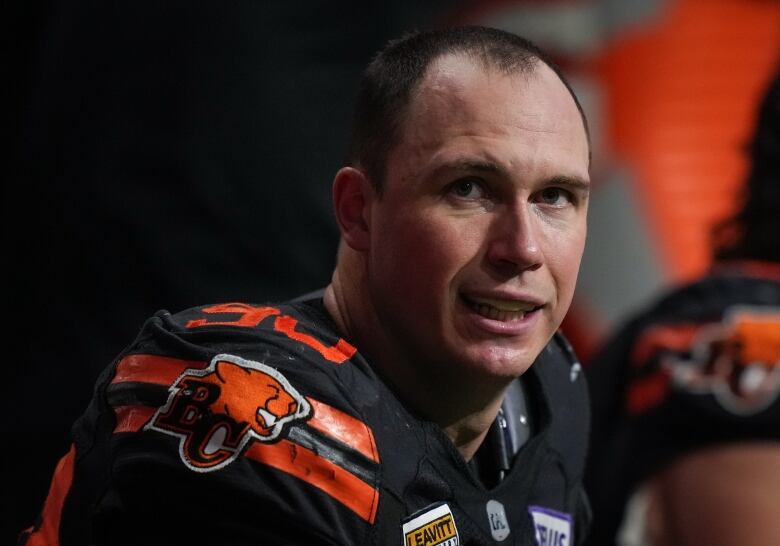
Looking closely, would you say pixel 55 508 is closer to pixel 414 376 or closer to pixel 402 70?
pixel 414 376

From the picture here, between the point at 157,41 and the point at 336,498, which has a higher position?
the point at 157,41

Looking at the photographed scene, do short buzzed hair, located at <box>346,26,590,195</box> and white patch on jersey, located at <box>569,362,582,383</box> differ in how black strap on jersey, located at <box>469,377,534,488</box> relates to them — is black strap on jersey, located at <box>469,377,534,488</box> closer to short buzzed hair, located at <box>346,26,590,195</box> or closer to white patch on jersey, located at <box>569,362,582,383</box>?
white patch on jersey, located at <box>569,362,582,383</box>

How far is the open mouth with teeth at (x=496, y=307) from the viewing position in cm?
142

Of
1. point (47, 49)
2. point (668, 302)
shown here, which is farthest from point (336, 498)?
point (47, 49)

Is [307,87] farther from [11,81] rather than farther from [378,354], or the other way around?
[378,354]

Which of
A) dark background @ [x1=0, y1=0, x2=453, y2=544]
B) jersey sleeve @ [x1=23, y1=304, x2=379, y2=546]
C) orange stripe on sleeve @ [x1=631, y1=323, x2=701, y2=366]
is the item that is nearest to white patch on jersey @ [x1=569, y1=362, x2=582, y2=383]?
jersey sleeve @ [x1=23, y1=304, x2=379, y2=546]

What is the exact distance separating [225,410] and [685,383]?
4.06 feet

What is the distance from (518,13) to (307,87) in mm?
764

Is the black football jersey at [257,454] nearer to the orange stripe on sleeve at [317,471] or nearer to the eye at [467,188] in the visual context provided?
the orange stripe on sleeve at [317,471]

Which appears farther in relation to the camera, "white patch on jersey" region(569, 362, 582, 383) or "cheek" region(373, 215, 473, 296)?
"white patch on jersey" region(569, 362, 582, 383)

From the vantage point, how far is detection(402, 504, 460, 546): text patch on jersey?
4.53 feet

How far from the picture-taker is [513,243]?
1.40m

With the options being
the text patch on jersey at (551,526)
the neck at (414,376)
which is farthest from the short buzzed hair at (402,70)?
the text patch on jersey at (551,526)

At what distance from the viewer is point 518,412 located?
5.51 ft
